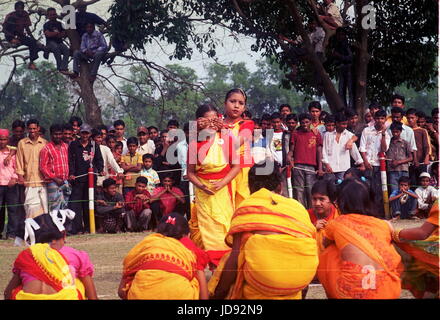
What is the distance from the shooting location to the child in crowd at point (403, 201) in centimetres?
989

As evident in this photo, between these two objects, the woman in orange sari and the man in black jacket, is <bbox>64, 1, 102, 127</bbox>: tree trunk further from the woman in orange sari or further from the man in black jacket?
the woman in orange sari

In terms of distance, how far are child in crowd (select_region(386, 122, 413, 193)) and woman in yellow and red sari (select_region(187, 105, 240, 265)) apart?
420 centimetres

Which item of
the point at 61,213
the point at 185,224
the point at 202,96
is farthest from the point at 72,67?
the point at 185,224

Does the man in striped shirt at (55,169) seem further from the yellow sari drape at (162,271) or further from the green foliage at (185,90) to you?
the yellow sari drape at (162,271)

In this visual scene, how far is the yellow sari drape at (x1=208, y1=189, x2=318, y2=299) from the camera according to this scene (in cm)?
454

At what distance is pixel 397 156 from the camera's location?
10.1 metres

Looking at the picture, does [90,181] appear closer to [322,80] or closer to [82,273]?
[322,80]

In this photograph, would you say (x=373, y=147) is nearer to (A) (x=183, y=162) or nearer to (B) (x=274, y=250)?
(A) (x=183, y=162)

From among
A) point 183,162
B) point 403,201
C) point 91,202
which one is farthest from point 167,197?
point 403,201

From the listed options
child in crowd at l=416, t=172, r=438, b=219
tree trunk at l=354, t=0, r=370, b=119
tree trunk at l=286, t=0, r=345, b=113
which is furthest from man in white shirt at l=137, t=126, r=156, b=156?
child in crowd at l=416, t=172, r=438, b=219

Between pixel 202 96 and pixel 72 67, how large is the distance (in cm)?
125

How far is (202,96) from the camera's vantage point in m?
7.43

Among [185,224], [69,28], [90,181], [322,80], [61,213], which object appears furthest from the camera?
[90,181]

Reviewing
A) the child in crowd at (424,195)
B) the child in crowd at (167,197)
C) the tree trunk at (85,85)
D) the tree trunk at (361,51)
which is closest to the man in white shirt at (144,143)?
the child in crowd at (167,197)
